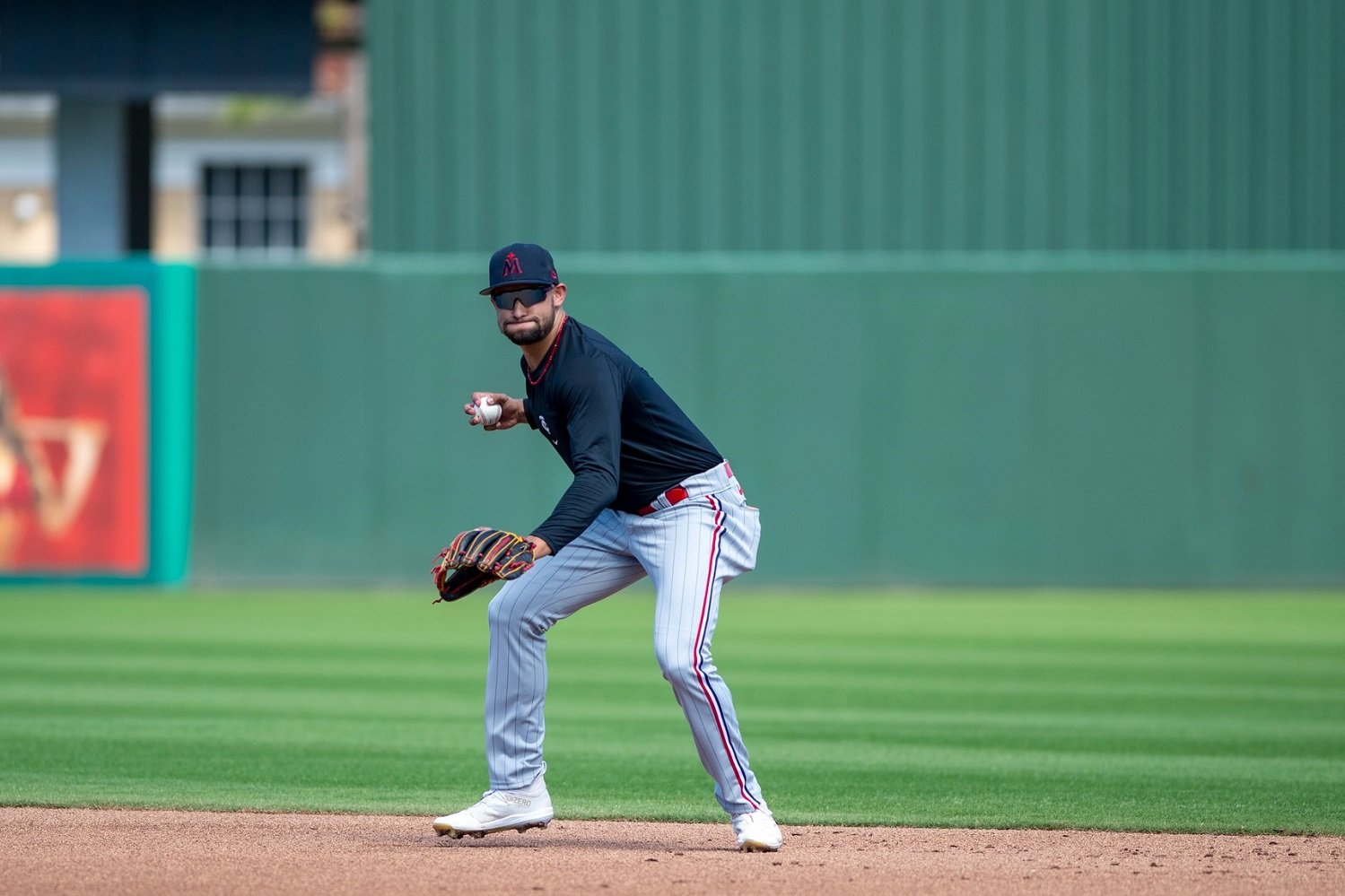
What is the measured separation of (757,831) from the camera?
549 cm

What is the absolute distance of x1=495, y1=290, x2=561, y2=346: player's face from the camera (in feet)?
17.8

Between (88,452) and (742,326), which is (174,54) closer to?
(88,452)

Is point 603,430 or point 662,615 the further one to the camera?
point 662,615

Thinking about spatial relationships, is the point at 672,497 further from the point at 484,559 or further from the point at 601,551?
the point at 484,559

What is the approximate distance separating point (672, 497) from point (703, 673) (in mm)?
532

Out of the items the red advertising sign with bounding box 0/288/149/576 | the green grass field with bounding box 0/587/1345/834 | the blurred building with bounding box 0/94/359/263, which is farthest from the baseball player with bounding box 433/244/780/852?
the blurred building with bounding box 0/94/359/263

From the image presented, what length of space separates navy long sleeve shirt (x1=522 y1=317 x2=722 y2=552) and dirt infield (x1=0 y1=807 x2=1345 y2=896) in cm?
97

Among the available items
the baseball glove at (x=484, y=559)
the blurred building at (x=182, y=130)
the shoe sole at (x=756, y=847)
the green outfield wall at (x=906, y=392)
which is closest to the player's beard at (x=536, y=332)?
the baseball glove at (x=484, y=559)

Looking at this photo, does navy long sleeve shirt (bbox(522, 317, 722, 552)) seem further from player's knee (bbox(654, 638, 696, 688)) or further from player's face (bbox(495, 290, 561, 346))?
player's knee (bbox(654, 638, 696, 688))

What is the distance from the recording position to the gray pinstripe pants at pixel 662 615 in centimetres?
541

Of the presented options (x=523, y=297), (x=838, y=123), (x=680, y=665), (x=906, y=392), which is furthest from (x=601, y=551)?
(x=838, y=123)

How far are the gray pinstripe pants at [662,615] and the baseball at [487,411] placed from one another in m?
0.49

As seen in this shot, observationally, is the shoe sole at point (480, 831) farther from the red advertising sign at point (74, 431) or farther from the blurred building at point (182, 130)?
the blurred building at point (182, 130)

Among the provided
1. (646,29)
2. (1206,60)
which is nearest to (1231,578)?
(1206,60)
